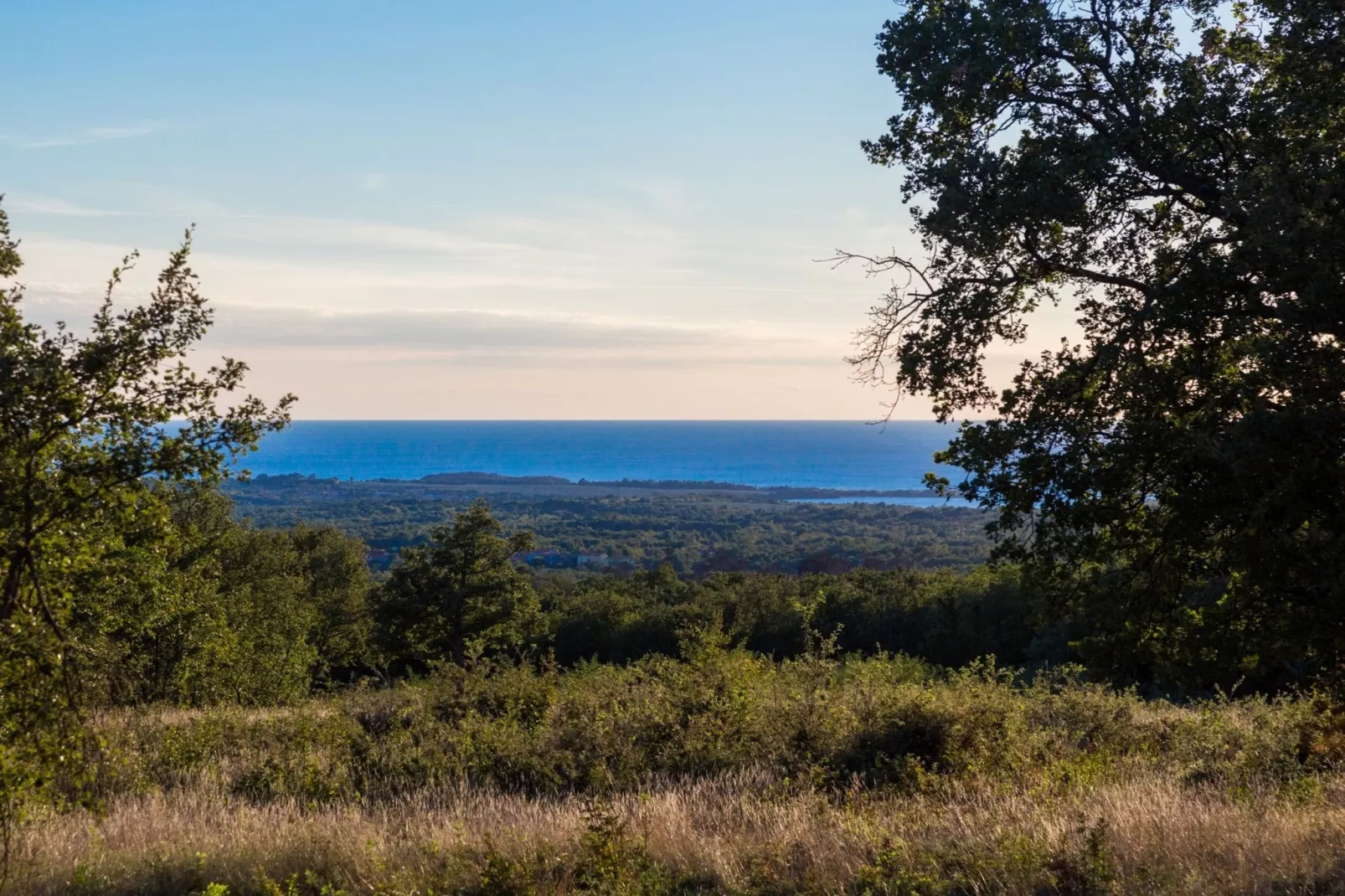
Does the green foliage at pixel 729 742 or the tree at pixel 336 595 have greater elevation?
the green foliage at pixel 729 742

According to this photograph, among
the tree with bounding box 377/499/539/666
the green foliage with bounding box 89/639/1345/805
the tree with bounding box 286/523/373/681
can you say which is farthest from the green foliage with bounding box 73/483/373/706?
the tree with bounding box 377/499/539/666

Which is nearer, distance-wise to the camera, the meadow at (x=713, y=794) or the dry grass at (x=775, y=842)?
the dry grass at (x=775, y=842)

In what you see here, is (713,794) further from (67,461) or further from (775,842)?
(67,461)

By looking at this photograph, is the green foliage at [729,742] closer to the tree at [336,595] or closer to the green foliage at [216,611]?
the green foliage at [216,611]

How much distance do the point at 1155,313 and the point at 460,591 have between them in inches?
Answer: 1323

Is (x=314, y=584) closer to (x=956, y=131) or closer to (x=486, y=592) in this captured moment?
(x=486, y=592)

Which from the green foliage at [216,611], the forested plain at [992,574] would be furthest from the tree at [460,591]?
the forested plain at [992,574]

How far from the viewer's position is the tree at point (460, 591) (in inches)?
1478

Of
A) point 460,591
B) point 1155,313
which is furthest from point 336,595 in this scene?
point 1155,313

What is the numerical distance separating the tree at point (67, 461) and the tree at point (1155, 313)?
586 centimetres

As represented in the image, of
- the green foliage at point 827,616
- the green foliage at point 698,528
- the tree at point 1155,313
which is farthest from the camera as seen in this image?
the green foliage at point 698,528

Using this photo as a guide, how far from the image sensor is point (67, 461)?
21.7 feet

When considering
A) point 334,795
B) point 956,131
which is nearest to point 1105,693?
point 956,131

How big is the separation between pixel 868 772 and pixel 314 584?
4712 centimetres
